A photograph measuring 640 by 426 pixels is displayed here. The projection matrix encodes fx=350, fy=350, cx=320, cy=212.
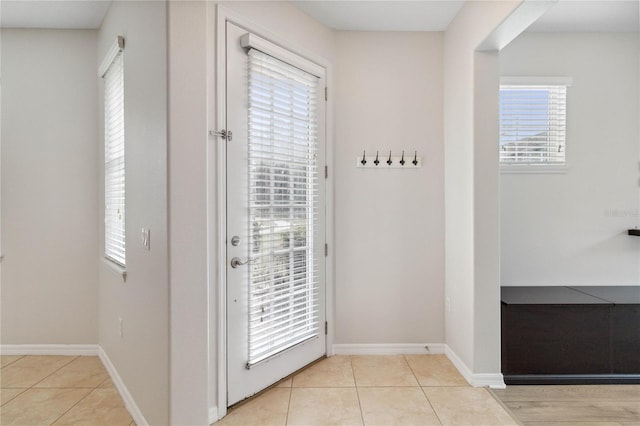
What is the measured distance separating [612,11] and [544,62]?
1.70ft

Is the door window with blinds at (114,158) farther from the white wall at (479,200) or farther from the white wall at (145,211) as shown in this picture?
the white wall at (479,200)

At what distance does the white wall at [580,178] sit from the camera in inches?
119

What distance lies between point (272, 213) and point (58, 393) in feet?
6.14

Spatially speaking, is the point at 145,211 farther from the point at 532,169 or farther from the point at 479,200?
the point at 532,169

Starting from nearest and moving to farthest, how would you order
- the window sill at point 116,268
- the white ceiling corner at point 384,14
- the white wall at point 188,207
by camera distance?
the white wall at point 188,207
the window sill at point 116,268
the white ceiling corner at point 384,14

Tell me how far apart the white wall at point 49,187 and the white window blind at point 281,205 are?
5.39ft

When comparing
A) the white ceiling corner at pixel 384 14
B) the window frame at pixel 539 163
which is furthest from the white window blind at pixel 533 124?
the white ceiling corner at pixel 384 14

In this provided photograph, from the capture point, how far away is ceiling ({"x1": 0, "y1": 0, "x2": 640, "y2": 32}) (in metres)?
2.55

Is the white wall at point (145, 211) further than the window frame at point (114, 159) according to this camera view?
No

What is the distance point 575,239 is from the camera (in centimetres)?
304

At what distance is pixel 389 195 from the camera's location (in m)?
2.96

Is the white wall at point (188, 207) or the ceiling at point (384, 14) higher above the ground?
the ceiling at point (384, 14)

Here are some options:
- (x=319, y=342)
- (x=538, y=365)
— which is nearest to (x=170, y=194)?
(x=319, y=342)

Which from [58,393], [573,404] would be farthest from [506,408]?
[58,393]
